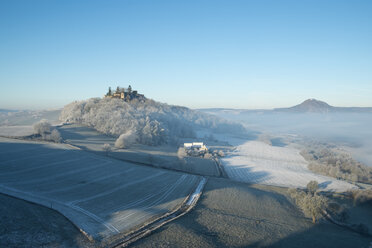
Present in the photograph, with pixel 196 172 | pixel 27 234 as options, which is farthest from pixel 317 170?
pixel 27 234

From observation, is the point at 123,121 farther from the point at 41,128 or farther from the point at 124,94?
the point at 124,94

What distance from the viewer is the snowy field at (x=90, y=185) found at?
1584 centimetres

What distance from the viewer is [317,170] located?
1604 inches

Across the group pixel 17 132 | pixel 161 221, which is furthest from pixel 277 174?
pixel 17 132

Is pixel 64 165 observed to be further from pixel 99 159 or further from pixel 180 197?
pixel 180 197

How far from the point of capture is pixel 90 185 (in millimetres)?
22125

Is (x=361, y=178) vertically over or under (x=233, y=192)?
under

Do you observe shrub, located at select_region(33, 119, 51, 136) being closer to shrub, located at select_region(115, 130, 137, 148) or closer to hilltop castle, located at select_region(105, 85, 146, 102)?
shrub, located at select_region(115, 130, 137, 148)

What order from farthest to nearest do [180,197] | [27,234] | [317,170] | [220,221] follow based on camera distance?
1. [317,170]
2. [180,197]
3. [220,221]
4. [27,234]

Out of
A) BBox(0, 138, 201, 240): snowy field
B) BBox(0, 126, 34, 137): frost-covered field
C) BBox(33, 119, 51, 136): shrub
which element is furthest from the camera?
BBox(33, 119, 51, 136): shrub

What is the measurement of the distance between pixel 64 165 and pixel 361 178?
4669 centimetres

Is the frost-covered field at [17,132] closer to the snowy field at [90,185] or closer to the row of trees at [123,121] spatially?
the snowy field at [90,185]

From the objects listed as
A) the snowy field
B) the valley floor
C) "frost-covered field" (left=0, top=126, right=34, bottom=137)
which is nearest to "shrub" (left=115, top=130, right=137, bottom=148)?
the snowy field

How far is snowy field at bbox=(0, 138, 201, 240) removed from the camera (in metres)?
15.8
